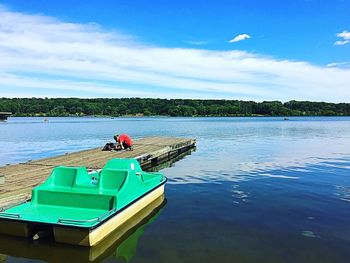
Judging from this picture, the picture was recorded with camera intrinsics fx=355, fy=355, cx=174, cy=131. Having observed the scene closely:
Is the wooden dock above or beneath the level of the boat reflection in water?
above

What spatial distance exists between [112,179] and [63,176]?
146 centimetres

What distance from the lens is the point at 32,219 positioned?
27.0 ft

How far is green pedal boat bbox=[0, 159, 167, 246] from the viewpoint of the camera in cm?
802

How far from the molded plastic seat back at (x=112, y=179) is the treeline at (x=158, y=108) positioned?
6395 inches

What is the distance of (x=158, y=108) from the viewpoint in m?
180

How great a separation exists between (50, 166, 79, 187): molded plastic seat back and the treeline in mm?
162592

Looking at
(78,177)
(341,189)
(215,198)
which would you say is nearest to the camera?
(78,177)

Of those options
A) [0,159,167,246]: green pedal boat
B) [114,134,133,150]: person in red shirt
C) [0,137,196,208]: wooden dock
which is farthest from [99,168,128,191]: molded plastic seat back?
[114,134,133,150]: person in red shirt

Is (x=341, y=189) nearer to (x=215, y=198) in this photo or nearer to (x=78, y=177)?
(x=215, y=198)

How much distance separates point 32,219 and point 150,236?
2972 mm

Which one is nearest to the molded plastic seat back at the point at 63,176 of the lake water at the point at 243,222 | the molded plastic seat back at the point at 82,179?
the molded plastic seat back at the point at 82,179

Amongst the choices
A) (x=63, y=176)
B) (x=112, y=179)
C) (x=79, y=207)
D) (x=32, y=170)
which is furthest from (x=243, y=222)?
(x=32, y=170)

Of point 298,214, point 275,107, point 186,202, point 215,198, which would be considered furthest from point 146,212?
point 275,107

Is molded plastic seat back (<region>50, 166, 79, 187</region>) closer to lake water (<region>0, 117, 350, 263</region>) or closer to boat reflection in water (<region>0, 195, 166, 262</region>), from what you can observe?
boat reflection in water (<region>0, 195, 166, 262</region>)
